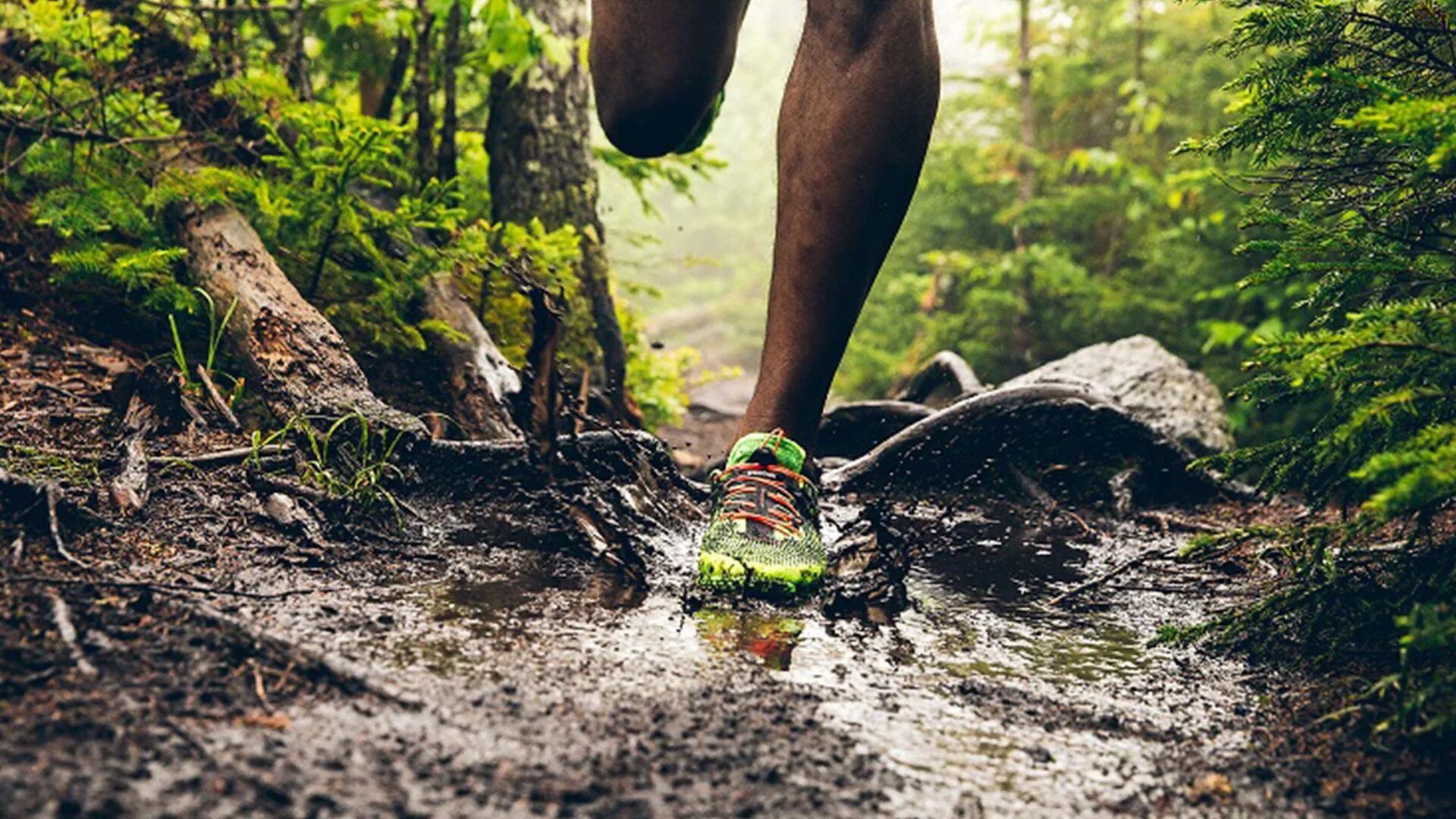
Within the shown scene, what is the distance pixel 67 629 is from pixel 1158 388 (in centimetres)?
471

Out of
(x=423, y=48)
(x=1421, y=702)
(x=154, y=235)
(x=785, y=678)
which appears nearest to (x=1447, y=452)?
(x=1421, y=702)

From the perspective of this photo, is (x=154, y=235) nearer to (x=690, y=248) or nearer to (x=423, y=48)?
(x=423, y=48)

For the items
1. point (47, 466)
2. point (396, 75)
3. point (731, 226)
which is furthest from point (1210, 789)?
point (731, 226)

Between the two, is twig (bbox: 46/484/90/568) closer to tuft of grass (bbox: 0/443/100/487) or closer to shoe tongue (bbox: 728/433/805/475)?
tuft of grass (bbox: 0/443/100/487)

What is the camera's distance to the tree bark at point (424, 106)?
4.48 metres

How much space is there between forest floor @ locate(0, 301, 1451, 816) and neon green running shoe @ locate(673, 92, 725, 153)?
3.48ft

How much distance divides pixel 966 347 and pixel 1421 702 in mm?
7982

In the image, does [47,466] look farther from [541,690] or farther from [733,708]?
[733,708]

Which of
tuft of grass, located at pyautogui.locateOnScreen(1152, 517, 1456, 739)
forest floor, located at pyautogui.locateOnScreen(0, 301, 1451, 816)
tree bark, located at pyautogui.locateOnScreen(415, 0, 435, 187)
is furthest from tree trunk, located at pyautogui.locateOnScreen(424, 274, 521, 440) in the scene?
tuft of grass, located at pyautogui.locateOnScreen(1152, 517, 1456, 739)

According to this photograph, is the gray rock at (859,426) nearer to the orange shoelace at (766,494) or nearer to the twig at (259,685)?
the orange shoelace at (766,494)

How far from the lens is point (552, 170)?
185 inches

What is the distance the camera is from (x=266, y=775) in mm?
1024

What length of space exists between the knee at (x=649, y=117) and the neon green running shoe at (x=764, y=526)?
749mm

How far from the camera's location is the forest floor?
1062 millimetres
